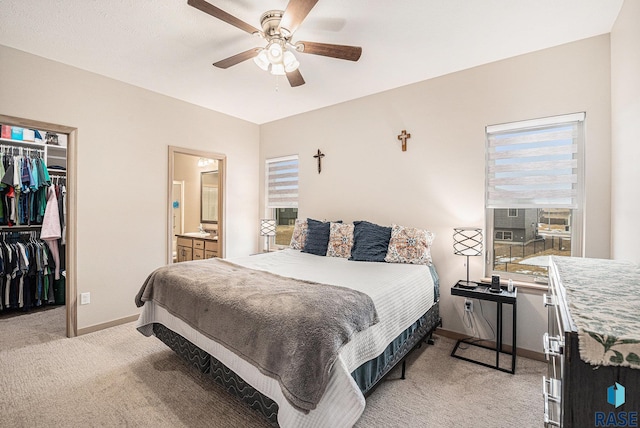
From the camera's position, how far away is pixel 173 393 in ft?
6.81

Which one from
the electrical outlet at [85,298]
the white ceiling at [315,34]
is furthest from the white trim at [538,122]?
the electrical outlet at [85,298]

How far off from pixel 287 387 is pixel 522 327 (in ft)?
7.89

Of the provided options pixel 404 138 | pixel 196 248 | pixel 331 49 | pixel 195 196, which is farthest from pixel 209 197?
pixel 331 49

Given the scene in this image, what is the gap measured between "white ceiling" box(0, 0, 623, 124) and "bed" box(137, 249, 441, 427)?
6.50 feet

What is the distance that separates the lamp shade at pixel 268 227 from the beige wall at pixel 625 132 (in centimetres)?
378

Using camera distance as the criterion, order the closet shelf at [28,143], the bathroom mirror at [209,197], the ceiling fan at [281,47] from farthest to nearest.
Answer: the bathroom mirror at [209,197] → the closet shelf at [28,143] → the ceiling fan at [281,47]

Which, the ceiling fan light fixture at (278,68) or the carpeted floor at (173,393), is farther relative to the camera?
the ceiling fan light fixture at (278,68)

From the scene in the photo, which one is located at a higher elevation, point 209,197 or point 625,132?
point 625,132

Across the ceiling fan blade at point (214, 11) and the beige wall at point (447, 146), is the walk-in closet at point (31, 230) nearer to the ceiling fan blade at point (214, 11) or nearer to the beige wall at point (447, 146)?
the ceiling fan blade at point (214, 11)

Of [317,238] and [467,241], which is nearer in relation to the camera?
[467,241]

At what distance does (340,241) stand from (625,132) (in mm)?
2495

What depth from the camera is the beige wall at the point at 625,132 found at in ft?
5.82

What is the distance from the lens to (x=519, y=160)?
2.79 metres

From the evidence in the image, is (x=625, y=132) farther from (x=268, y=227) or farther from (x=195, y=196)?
(x=195, y=196)
